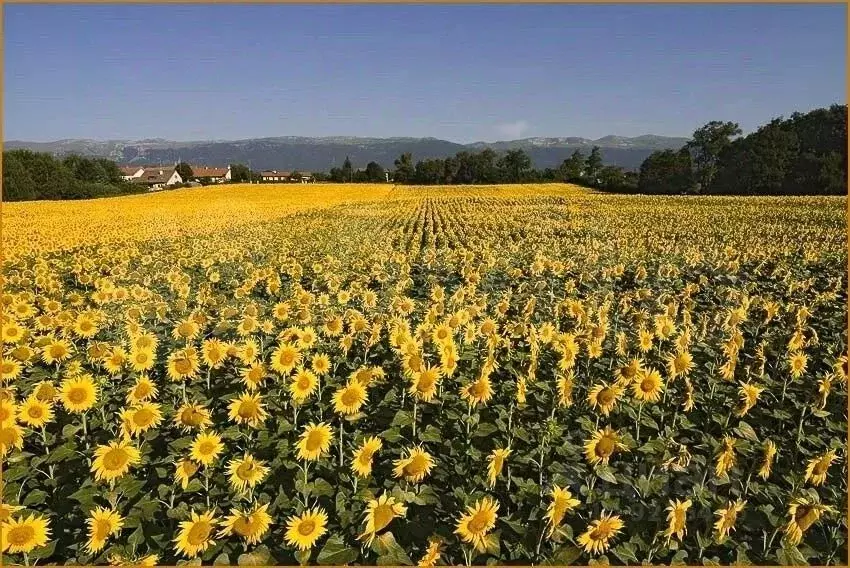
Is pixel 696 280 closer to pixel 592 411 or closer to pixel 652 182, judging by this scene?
pixel 592 411

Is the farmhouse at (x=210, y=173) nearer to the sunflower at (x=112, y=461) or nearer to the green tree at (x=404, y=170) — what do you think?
the green tree at (x=404, y=170)

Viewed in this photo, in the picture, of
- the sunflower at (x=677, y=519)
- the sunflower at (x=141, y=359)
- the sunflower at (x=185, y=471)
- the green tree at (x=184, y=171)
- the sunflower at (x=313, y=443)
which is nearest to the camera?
the sunflower at (x=677, y=519)

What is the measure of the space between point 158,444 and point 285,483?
126 centimetres

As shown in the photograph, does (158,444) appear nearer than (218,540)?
No

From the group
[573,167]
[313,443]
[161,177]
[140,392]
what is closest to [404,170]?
[573,167]

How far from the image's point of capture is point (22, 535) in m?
2.84

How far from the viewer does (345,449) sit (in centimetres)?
391

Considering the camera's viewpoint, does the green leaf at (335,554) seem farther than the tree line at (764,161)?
No

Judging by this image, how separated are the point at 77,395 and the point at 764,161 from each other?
6121 centimetres

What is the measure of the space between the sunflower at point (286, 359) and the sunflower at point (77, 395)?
4.26 ft

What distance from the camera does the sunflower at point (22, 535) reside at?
110 inches

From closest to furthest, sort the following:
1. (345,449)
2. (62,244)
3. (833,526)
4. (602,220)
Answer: (833,526)
(345,449)
(62,244)
(602,220)

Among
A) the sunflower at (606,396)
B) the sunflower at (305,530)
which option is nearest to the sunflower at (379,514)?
the sunflower at (305,530)

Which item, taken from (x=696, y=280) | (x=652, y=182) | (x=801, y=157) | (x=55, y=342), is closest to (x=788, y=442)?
(x=55, y=342)
